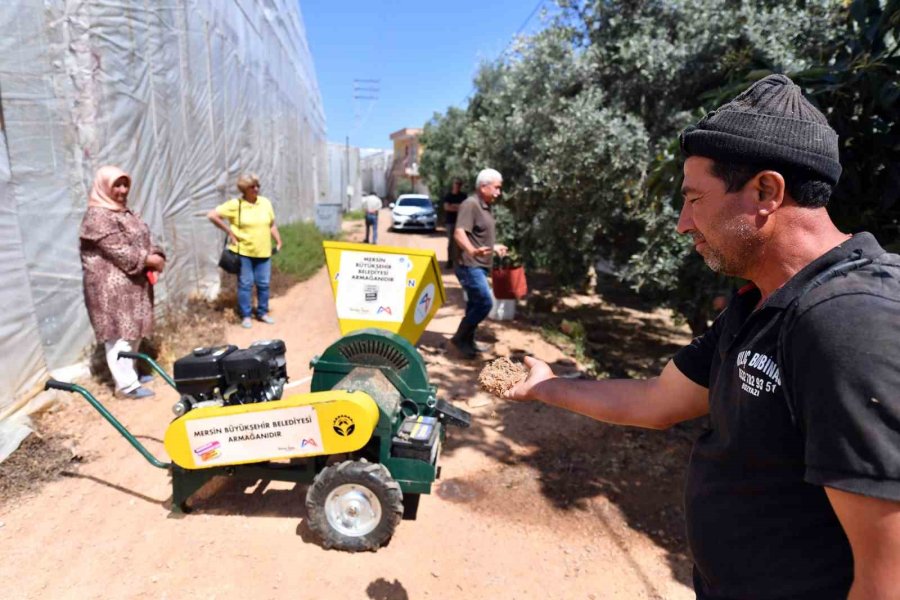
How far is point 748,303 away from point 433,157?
2339 cm

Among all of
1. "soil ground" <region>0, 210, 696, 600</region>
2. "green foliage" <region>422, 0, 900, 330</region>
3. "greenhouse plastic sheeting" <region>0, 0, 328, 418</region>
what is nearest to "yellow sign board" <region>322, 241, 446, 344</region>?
"soil ground" <region>0, 210, 696, 600</region>

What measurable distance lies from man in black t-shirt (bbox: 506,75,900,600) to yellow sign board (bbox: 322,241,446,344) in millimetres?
3446

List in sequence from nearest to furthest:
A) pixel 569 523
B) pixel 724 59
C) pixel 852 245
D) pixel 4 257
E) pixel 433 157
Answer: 1. pixel 852 245
2. pixel 569 523
3. pixel 4 257
4. pixel 724 59
5. pixel 433 157

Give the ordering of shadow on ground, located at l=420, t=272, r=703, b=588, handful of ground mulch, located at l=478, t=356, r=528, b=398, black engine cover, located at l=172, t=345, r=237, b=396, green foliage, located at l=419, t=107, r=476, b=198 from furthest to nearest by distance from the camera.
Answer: green foliage, located at l=419, t=107, r=476, b=198
shadow on ground, located at l=420, t=272, r=703, b=588
black engine cover, located at l=172, t=345, r=237, b=396
handful of ground mulch, located at l=478, t=356, r=528, b=398

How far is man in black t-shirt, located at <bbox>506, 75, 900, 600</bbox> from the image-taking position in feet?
2.68

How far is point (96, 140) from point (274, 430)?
377 centimetres

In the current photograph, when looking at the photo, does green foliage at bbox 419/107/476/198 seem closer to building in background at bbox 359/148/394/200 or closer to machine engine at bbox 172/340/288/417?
machine engine at bbox 172/340/288/417

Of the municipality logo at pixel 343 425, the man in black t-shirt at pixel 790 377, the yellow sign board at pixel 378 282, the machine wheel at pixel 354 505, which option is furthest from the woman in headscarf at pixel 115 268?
the man in black t-shirt at pixel 790 377

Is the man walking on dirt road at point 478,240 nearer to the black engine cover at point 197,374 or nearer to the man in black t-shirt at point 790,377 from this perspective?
the black engine cover at point 197,374

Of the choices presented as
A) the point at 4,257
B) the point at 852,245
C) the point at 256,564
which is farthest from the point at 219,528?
the point at 852,245

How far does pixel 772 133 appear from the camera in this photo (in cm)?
104

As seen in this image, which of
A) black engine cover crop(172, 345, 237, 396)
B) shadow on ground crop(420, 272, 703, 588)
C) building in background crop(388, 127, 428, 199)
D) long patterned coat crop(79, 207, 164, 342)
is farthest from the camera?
building in background crop(388, 127, 428, 199)

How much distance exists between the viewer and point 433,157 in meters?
23.7

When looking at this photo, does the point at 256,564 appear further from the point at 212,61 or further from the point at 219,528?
the point at 212,61
